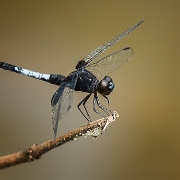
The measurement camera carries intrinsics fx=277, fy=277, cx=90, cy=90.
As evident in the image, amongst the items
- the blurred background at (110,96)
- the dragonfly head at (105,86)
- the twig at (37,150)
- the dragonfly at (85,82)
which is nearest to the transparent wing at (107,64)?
the dragonfly at (85,82)

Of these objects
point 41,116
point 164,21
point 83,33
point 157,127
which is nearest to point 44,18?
point 83,33

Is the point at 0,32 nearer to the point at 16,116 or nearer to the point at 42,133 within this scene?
the point at 16,116

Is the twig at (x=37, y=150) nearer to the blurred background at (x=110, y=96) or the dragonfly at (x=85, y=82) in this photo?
the dragonfly at (x=85, y=82)

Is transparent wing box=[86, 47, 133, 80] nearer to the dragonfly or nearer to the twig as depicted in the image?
the dragonfly

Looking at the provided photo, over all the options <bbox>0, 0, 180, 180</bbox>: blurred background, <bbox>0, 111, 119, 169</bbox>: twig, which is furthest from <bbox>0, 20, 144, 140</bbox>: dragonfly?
<bbox>0, 0, 180, 180</bbox>: blurred background

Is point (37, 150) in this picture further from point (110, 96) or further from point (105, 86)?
point (110, 96)

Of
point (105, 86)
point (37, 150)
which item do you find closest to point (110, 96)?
point (105, 86)
